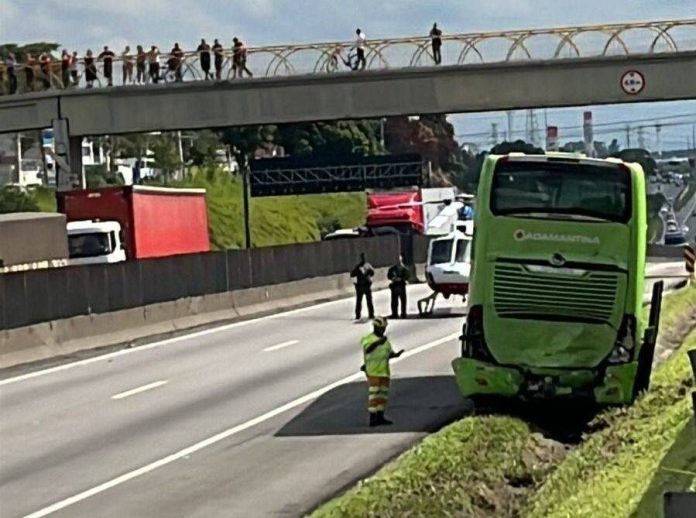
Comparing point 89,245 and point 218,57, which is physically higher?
point 218,57

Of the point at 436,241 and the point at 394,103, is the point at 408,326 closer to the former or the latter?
the point at 436,241

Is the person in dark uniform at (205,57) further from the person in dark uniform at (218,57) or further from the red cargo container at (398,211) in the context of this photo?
the red cargo container at (398,211)

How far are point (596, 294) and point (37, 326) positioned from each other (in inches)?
550

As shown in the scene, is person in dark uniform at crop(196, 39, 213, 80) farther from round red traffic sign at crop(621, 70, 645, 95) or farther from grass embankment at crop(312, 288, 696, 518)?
grass embankment at crop(312, 288, 696, 518)

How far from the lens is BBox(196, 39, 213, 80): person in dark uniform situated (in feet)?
170

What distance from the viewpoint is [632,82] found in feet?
162

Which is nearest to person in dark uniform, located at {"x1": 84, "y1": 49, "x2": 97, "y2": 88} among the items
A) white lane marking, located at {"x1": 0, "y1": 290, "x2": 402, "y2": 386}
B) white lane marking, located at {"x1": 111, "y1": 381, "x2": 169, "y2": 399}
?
white lane marking, located at {"x1": 0, "y1": 290, "x2": 402, "y2": 386}

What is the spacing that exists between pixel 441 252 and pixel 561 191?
24.3 meters

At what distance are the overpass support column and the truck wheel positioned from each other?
3599cm

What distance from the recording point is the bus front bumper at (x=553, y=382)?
718 inches

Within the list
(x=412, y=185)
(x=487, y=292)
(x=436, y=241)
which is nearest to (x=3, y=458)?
(x=487, y=292)

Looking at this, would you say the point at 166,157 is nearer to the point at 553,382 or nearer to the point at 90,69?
the point at 90,69

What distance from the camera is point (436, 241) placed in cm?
4388

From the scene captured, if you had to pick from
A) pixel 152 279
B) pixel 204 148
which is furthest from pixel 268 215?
pixel 152 279
